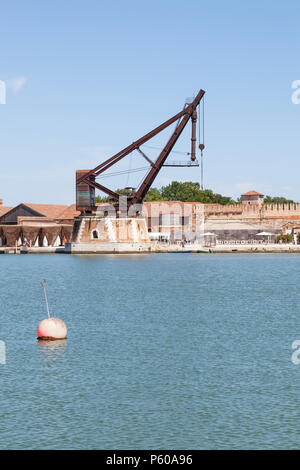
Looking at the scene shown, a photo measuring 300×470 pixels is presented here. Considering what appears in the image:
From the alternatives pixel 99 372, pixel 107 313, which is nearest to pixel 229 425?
pixel 99 372

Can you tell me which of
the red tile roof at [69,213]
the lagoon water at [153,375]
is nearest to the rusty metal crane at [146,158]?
the red tile roof at [69,213]

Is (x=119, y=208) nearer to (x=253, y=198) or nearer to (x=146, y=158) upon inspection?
(x=146, y=158)

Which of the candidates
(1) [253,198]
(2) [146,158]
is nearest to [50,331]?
(2) [146,158]

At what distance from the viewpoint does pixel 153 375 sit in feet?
61.4

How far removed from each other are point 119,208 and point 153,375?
236 ft

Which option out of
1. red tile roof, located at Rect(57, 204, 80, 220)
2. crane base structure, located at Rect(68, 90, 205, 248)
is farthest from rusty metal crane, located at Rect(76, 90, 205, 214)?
red tile roof, located at Rect(57, 204, 80, 220)

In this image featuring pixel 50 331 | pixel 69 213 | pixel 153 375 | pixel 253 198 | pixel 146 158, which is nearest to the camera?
pixel 153 375

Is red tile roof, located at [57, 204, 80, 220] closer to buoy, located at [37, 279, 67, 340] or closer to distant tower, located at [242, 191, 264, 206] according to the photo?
distant tower, located at [242, 191, 264, 206]

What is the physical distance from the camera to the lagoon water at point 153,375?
1378 cm

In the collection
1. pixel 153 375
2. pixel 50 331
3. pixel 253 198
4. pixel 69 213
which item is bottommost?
pixel 153 375

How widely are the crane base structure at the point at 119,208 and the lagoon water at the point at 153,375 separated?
50.2 meters

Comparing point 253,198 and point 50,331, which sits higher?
point 253,198

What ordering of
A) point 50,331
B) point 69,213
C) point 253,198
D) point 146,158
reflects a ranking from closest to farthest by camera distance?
point 50,331
point 146,158
point 69,213
point 253,198

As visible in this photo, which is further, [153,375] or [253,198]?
[253,198]
